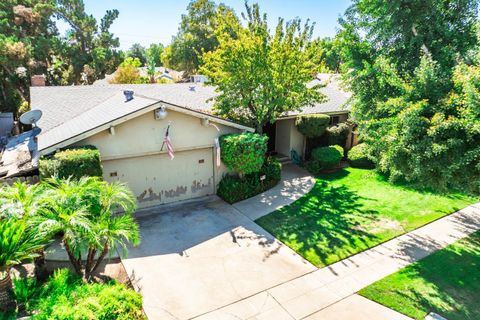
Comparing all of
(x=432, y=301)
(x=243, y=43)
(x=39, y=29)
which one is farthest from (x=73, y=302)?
(x=39, y=29)

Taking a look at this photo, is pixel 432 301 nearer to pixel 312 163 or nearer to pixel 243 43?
pixel 312 163

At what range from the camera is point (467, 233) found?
33.4ft

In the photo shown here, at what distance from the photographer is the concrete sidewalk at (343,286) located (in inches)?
269

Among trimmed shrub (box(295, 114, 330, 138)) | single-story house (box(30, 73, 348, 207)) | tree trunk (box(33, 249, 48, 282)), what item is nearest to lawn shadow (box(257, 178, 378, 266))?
single-story house (box(30, 73, 348, 207))

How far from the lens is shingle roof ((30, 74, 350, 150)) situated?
11.3 m

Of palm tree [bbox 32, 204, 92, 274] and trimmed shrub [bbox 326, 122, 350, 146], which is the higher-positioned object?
trimmed shrub [bbox 326, 122, 350, 146]

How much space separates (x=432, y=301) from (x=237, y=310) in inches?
187

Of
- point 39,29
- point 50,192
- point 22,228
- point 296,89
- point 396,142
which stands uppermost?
point 39,29

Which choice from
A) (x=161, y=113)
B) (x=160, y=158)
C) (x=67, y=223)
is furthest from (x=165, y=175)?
(x=67, y=223)

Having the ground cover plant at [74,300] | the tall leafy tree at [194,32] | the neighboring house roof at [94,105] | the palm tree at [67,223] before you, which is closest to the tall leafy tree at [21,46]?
the neighboring house roof at [94,105]

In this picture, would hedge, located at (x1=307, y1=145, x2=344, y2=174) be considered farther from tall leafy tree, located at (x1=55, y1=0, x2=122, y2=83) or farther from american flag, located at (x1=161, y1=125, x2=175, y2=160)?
tall leafy tree, located at (x1=55, y1=0, x2=122, y2=83)

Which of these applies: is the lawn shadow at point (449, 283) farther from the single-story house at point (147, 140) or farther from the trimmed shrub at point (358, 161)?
the single-story house at point (147, 140)

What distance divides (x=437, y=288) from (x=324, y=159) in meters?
9.48

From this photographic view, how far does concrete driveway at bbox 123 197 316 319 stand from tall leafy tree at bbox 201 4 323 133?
5.99 metres
